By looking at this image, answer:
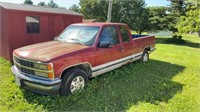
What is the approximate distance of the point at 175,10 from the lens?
2488 centimetres

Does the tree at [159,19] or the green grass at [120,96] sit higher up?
the tree at [159,19]

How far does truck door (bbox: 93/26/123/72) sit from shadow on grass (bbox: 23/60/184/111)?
0.52 meters

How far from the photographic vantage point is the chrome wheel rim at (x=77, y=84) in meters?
4.61

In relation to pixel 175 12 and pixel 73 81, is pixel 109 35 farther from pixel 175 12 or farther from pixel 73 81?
pixel 175 12

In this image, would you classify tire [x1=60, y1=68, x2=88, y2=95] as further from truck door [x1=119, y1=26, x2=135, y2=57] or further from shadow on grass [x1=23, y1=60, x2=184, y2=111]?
truck door [x1=119, y1=26, x2=135, y2=57]

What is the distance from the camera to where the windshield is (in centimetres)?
521

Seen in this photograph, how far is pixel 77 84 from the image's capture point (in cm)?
473

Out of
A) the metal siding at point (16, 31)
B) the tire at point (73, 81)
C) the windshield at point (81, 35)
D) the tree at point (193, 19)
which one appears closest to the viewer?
the tire at point (73, 81)

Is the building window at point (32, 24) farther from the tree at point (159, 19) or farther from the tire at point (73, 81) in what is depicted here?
the tree at point (159, 19)

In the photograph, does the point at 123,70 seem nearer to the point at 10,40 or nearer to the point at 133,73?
the point at 133,73

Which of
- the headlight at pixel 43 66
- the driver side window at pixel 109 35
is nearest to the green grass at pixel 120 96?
the headlight at pixel 43 66

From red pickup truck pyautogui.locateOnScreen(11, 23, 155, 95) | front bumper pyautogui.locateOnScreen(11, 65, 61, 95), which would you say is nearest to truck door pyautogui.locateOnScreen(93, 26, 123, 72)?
red pickup truck pyautogui.locateOnScreen(11, 23, 155, 95)

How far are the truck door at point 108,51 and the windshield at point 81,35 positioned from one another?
26cm

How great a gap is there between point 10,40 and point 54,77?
537cm
